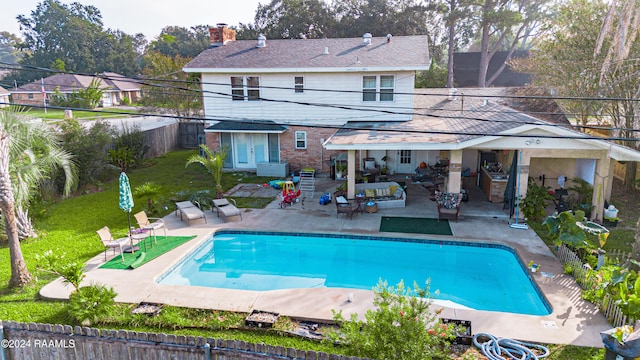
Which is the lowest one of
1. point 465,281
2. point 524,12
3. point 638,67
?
point 465,281

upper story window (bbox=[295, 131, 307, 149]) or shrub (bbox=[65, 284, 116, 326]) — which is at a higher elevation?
upper story window (bbox=[295, 131, 307, 149])

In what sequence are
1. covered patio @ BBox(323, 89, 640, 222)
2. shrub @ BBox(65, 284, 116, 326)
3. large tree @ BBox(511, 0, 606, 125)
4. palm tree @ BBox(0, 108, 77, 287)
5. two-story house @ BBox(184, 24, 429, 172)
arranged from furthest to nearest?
two-story house @ BBox(184, 24, 429, 172) < large tree @ BBox(511, 0, 606, 125) < covered patio @ BBox(323, 89, 640, 222) < palm tree @ BBox(0, 108, 77, 287) < shrub @ BBox(65, 284, 116, 326)

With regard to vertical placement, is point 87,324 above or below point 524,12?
below

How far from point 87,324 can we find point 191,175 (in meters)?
15.0

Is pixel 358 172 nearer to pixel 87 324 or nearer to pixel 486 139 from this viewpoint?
pixel 486 139

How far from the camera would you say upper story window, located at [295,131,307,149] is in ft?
79.6

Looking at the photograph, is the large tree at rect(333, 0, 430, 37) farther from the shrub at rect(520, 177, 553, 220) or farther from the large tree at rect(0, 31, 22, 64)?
the large tree at rect(0, 31, 22, 64)

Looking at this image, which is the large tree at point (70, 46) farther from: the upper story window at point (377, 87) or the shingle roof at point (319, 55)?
the upper story window at point (377, 87)

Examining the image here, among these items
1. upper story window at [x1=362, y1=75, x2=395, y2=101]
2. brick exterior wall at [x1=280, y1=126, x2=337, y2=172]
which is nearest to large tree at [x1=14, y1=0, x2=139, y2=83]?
brick exterior wall at [x1=280, y1=126, x2=337, y2=172]

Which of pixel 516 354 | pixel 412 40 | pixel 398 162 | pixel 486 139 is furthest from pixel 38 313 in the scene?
pixel 412 40

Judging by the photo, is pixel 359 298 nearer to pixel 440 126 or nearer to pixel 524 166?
Answer: pixel 524 166

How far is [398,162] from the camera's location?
2417 centimetres

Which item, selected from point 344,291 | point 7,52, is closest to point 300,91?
point 344,291

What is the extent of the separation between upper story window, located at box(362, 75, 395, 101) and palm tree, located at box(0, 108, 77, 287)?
14207 mm
